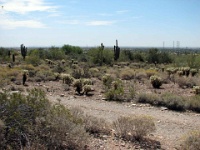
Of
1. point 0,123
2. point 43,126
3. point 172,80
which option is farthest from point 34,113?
point 172,80

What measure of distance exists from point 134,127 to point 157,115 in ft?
16.1

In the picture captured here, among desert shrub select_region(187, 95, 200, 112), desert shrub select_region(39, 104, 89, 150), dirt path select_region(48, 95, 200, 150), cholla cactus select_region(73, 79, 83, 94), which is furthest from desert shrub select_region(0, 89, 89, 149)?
cholla cactus select_region(73, 79, 83, 94)

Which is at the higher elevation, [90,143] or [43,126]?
[43,126]

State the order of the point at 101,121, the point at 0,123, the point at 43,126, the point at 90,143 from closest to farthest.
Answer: the point at 0,123 → the point at 43,126 → the point at 90,143 → the point at 101,121

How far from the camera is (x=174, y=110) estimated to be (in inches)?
607

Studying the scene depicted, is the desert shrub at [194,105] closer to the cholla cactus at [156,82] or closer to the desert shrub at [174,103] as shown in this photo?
the desert shrub at [174,103]

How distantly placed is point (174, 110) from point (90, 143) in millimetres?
8279

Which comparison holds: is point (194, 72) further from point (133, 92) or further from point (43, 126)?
point (43, 126)

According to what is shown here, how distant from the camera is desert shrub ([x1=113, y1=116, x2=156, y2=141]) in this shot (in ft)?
29.8

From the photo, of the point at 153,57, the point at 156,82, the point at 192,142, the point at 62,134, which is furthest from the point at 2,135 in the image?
the point at 153,57

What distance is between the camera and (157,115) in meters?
13.9

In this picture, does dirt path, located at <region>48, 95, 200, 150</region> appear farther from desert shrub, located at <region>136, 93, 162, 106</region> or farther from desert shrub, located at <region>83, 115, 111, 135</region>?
desert shrub, located at <region>83, 115, 111, 135</region>

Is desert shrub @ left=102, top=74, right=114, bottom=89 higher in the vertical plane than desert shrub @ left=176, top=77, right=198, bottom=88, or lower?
higher

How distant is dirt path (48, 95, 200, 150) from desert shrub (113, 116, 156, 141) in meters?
0.69
